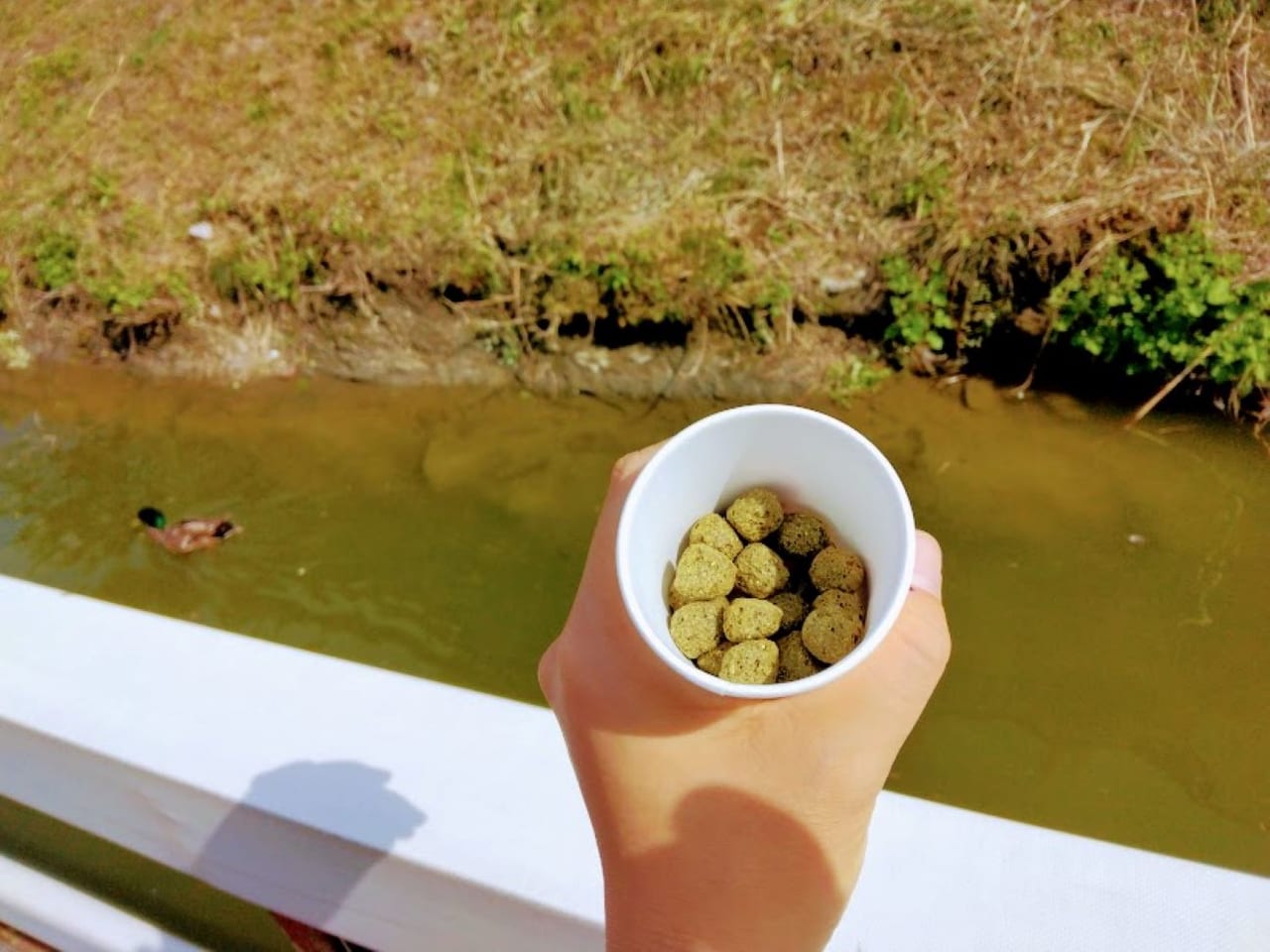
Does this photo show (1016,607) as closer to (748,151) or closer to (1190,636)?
(1190,636)

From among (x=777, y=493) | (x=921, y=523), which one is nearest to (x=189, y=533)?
(x=921, y=523)

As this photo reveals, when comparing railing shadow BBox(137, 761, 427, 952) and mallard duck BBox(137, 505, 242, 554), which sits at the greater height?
railing shadow BBox(137, 761, 427, 952)

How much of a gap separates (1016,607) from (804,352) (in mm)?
1295

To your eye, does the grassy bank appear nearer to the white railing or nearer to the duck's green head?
the duck's green head

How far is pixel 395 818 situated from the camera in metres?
1.10

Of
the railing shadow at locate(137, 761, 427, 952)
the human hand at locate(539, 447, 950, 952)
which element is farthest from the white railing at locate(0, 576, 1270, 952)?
the human hand at locate(539, 447, 950, 952)

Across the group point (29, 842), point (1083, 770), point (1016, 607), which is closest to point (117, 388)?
point (29, 842)

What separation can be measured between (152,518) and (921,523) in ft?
9.75

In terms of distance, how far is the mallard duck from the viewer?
3.24 m

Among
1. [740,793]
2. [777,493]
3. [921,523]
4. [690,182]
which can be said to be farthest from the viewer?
[690,182]

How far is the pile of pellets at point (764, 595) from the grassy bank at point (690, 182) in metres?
2.43

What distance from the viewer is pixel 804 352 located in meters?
3.38

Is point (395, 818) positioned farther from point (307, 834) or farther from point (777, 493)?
point (777, 493)

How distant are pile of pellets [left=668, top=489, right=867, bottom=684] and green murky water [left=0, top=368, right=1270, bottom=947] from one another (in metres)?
1.70
